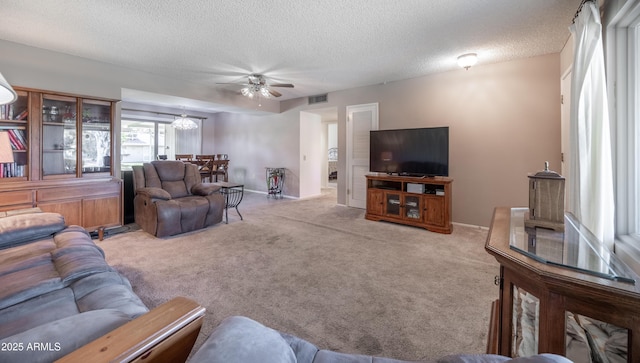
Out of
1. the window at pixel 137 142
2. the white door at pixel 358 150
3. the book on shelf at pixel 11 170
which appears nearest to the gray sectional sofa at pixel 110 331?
the book on shelf at pixel 11 170

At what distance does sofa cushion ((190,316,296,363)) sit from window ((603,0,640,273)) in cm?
228

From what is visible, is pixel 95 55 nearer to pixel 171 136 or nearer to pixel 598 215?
pixel 171 136

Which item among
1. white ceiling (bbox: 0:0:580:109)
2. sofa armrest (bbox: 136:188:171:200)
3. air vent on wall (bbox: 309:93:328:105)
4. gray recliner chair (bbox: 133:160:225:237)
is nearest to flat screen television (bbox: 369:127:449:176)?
white ceiling (bbox: 0:0:580:109)

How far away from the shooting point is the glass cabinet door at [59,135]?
3.45 m

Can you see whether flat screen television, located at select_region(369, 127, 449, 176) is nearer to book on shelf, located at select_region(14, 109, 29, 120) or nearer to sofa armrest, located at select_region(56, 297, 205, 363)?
sofa armrest, located at select_region(56, 297, 205, 363)

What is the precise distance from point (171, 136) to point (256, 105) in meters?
3.61

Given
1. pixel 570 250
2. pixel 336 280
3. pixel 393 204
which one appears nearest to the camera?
pixel 570 250

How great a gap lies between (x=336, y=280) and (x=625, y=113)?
2.43 meters

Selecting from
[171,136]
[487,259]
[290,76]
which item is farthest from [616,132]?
[171,136]

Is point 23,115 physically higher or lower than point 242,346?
higher

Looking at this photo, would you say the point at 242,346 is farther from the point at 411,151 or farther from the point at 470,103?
the point at 470,103

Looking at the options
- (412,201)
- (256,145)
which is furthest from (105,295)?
(256,145)

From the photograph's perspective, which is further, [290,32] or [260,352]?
[290,32]

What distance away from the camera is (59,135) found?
3.58 meters
